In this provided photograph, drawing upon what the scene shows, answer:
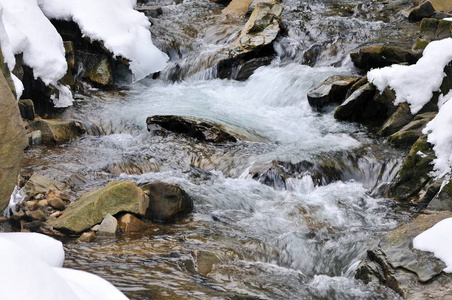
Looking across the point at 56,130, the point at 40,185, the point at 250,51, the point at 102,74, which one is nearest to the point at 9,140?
the point at 40,185

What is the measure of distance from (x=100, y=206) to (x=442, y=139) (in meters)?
4.15

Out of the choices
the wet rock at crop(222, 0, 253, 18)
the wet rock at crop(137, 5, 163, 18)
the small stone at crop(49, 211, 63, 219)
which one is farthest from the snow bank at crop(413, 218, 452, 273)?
the wet rock at crop(137, 5, 163, 18)

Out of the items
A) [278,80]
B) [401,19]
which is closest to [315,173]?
[278,80]

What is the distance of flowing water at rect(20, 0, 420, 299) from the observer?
16.2 feet

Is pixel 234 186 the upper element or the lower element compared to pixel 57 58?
lower

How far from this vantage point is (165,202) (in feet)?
20.6

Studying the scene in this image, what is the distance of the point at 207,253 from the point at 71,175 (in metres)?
2.74

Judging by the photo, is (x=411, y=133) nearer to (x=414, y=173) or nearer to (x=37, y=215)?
(x=414, y=173)

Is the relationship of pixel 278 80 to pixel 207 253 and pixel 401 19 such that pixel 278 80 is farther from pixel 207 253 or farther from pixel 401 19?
pixel 207 253

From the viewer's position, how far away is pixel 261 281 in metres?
4.84

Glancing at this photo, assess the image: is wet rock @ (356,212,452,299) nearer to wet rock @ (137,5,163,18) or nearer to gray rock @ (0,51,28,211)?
gray rock @ (0,51,28,211)

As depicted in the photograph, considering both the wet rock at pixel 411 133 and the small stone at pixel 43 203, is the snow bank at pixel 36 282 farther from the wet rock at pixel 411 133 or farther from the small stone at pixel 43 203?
the wet rock at pixel 411 133

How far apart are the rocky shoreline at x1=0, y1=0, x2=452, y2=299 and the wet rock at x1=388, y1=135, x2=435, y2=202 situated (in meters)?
0.01

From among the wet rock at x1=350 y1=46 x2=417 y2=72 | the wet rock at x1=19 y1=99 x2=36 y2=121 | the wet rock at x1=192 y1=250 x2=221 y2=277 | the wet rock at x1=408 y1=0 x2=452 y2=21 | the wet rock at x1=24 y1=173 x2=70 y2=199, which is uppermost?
the wet rock at x1=408 y1=0 x2=452 y2=21
